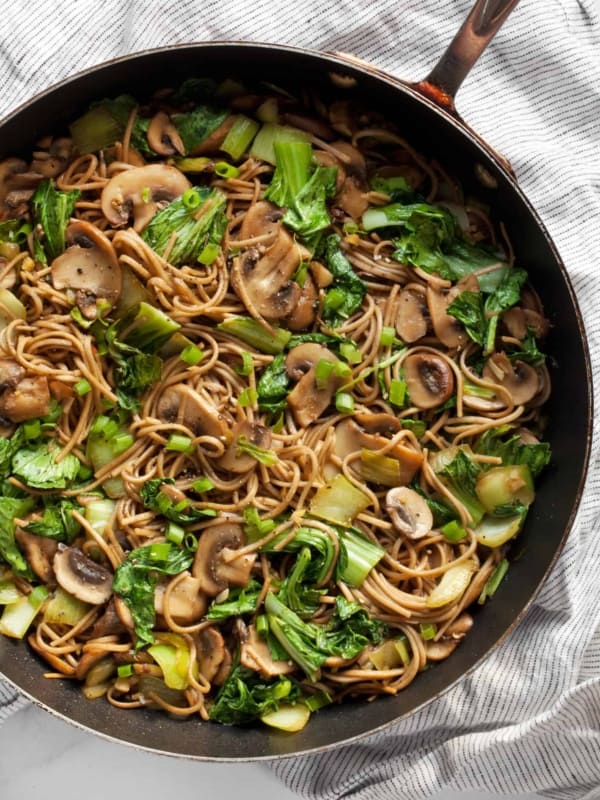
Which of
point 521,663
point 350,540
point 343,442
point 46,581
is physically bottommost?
point 46,581

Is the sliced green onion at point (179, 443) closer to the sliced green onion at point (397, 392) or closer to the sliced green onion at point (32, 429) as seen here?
the sliced green onion at point (32, 429)

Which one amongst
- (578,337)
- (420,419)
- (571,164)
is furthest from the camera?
(571,164)

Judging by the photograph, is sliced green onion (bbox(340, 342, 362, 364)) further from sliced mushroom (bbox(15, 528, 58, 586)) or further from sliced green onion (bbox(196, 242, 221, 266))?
sliced mushroom (bbox(15, 528, 58, 586))

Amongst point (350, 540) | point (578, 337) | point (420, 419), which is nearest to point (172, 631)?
point (350, 540)

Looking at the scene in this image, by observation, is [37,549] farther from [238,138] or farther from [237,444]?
[238,138]

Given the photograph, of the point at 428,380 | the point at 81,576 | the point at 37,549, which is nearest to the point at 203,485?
the point at 81,576

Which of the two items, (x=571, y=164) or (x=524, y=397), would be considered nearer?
(x=524, y=397)

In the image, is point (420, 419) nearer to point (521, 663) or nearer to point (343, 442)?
point (343, 442)
